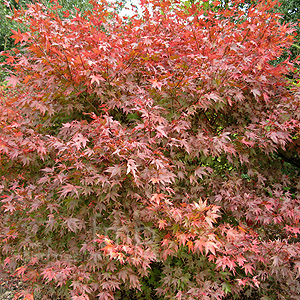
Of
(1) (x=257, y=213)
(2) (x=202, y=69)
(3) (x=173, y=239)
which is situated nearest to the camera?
(3) (x=173, y=239)

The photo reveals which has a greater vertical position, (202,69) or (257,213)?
(202,69)

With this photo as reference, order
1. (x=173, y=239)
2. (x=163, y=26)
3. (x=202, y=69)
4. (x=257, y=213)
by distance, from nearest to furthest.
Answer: (x=173, y=239) → (x=202, y=69) → (x=257, y=213) → (x=163, y=26)

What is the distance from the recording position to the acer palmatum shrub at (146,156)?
92.0 inches

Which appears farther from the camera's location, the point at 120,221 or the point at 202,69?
the point at 202,69

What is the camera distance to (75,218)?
250 cm

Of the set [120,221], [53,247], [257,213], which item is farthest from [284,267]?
[53,247]

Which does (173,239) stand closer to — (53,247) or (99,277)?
(99,277)

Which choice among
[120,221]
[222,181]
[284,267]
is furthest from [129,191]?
[284,267]

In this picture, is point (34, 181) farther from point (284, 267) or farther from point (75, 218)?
point (284, 267)

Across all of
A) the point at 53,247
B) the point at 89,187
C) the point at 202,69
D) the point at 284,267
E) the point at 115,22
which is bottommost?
the point at 53,247

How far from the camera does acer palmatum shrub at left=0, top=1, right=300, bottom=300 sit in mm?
2338

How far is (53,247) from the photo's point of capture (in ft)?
9.37

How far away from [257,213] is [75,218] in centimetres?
196

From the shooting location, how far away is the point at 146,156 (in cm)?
219
